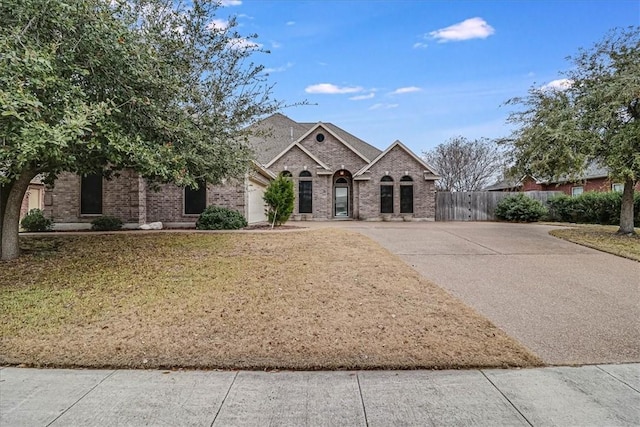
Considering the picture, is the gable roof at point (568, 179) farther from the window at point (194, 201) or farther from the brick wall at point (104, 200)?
the brick wall at point (104, 200)

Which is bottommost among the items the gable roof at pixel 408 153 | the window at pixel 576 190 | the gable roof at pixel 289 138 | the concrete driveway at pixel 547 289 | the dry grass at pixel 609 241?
the concrete driveway at pixel 547 289

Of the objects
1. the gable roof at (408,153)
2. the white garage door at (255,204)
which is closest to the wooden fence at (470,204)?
the gable roof at (408,153)

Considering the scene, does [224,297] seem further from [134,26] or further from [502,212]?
[502,212]

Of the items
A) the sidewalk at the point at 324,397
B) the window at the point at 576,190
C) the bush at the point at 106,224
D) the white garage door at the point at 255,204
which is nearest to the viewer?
the sidewalk at the point at 324,397

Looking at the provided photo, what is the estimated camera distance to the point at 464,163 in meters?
33.4

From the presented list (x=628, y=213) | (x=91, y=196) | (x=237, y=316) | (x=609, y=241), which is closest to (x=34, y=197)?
(x=91, y=196)

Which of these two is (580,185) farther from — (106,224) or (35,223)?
(35,223)

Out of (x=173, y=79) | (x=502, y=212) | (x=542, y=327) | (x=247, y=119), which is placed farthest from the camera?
(x=502, y=212)

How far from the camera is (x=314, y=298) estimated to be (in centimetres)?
626

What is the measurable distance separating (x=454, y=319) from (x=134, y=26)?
812 centimetres

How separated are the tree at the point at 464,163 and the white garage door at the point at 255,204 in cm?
1831

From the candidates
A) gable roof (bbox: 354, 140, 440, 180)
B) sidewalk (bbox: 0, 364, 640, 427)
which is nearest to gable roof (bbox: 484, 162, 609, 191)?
gable roof (bbox: 354, 140, 440, 180)

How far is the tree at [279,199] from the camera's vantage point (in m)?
17.0

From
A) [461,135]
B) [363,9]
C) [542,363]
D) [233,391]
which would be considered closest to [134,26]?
[363,9]
